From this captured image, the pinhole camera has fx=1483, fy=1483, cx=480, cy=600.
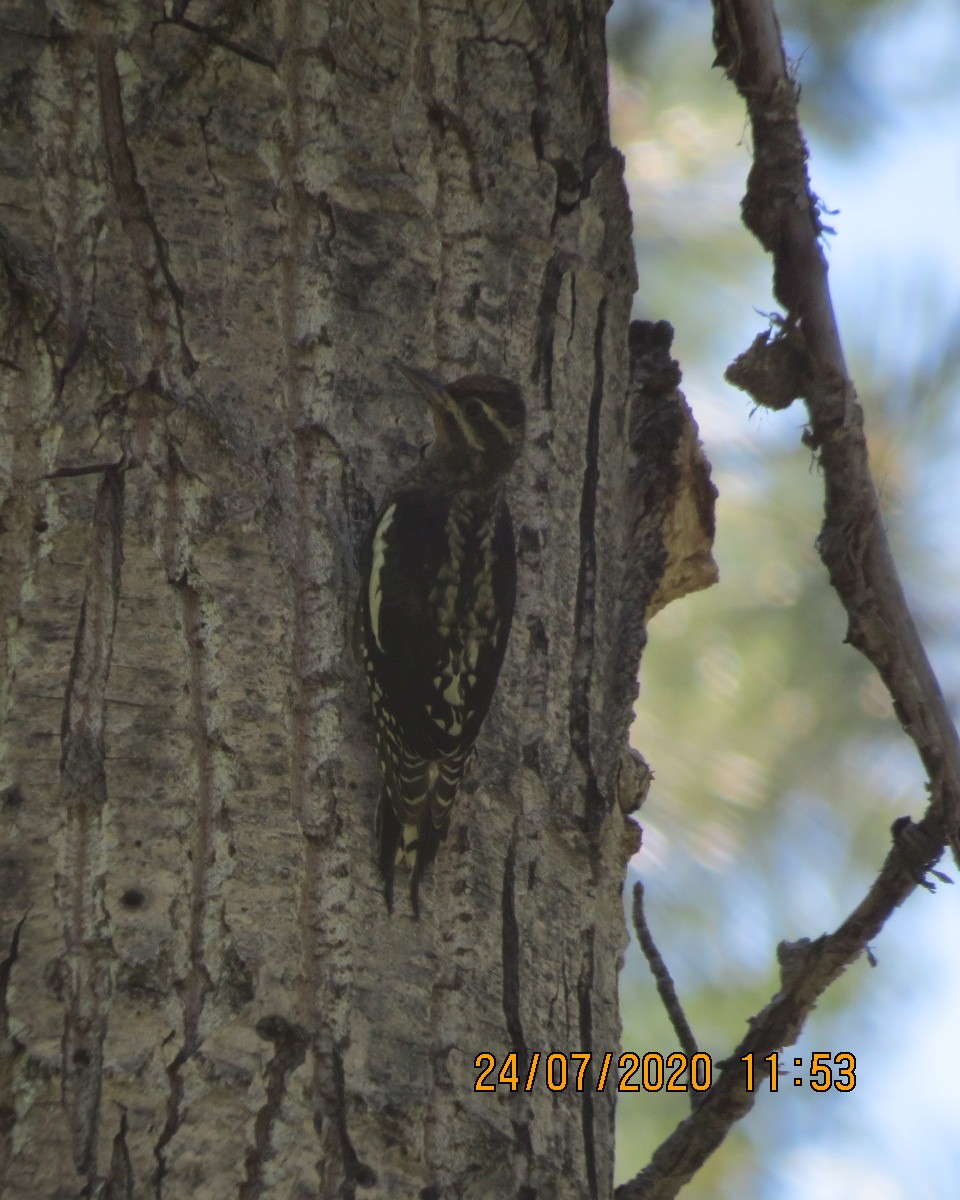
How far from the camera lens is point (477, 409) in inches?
112

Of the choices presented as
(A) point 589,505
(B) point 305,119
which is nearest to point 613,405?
(A) point 589,505

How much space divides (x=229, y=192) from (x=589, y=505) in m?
0.87

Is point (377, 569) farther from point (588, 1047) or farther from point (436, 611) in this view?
point (588, 1047)

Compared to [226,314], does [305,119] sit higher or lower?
higher

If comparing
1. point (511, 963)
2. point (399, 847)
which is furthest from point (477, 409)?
point (511, 963)

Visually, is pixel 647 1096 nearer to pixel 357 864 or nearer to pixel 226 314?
pixel 357 864

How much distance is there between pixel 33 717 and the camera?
220 cm

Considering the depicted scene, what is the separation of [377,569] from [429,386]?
1.15ft

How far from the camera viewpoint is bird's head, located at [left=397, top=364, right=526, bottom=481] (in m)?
2.72

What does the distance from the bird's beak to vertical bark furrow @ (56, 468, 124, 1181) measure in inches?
23.3

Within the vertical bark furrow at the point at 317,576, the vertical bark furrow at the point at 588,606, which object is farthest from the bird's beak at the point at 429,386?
the vertical bark furrow at the point at 588,606

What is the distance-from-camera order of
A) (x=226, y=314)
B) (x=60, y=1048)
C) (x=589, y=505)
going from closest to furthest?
1. (x=60, y=1048)
2. (x=226, y=314)
3. (x=589, y=505)

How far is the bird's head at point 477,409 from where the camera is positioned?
2.72 meters

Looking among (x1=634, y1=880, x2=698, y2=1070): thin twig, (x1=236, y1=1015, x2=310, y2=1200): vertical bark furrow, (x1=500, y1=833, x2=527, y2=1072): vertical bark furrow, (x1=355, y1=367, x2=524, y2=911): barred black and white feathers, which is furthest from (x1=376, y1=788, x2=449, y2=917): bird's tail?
(x1=634, y1=880, x2=698, y2=1070): thin twig
